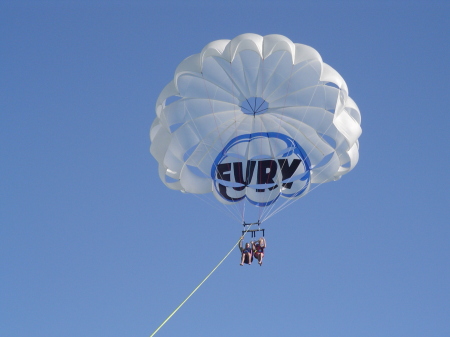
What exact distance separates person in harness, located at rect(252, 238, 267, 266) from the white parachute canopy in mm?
1939

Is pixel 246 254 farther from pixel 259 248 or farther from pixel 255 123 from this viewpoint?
pixel 255 123

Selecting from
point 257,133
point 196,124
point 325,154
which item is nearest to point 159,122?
point 196,124

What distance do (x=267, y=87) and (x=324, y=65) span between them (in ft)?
5.56

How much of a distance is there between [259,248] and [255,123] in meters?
3.79

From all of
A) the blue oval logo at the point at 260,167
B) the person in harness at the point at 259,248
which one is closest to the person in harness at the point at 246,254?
the person in harness at the point at 259,248

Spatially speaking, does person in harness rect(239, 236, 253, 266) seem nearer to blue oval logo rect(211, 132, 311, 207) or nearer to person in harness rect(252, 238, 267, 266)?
person in harness rect(252, 238, 267, 266)

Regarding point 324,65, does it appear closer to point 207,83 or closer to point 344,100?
point 344,100

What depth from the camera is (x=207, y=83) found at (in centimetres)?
2292

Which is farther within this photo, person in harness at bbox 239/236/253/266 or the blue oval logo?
the blue oval logo

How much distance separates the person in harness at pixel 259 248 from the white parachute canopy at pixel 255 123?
1939 mm

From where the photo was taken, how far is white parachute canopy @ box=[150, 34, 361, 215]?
73.0 feet

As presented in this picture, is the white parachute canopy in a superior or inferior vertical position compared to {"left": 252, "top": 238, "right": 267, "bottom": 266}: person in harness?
superior

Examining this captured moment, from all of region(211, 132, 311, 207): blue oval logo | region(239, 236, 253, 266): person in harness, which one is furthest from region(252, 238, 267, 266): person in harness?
region(211, 132, 311, 207): blue oval logo

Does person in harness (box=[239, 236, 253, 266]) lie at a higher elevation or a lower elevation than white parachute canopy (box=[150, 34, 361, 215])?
lower
